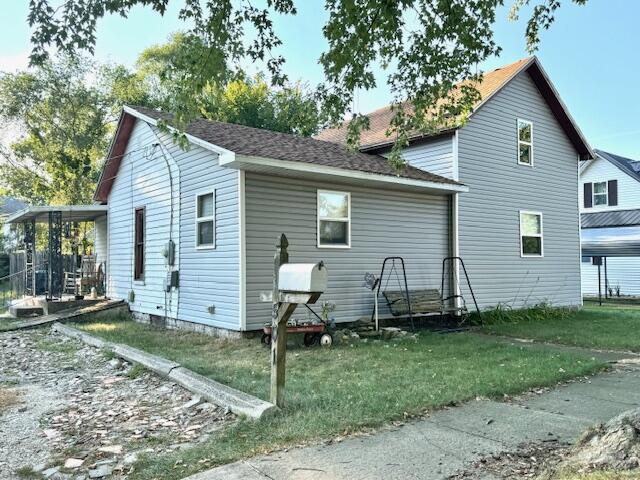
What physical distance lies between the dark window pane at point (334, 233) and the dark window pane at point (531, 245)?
609cm

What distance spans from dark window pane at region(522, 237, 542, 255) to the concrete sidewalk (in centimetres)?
899

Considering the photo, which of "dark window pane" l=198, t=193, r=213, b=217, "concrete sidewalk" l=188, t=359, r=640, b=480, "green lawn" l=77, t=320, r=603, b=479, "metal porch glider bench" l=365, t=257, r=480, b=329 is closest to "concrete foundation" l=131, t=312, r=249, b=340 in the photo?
"green lawn" l=77, t=320, r=603, b=479

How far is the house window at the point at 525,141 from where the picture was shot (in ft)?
46.4

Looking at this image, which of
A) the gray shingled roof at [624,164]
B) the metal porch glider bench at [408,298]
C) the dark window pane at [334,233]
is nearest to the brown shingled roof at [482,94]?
the dark window pane at [334,233]

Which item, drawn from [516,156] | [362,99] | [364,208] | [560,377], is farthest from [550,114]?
[560,377]

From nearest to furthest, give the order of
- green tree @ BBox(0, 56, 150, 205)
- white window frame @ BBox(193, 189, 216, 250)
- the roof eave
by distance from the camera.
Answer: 1. the roof eave
2. white window frame @ BBox(193, 189, 216, 250)
3. green tree @ BBox(0, 56, 150, 205)

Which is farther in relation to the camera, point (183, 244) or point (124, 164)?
point (124, 164)

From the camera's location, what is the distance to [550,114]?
14992mm

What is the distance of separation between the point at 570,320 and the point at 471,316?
291cm

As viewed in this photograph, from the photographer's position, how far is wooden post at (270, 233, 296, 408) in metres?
4.70

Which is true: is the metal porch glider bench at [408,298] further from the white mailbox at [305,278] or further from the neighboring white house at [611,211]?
the neighboring white house at [611,211]

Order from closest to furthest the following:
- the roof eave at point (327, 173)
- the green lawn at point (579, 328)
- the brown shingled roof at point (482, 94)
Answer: the roof eave at point (327, 173)
the green lawn at point (579, 328)
the brown shingled roof at point (482, 94)

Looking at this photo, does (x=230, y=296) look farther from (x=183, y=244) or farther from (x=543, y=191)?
(x=543, y=191)

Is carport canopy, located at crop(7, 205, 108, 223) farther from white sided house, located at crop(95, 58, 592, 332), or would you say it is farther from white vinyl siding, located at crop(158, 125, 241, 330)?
white vinyl siding, located at crop(158, 125, 241, 330)
